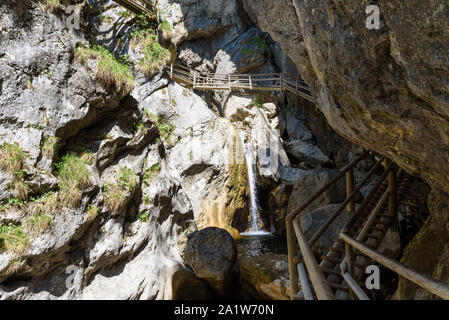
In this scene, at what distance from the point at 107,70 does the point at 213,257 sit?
5121 millimetres

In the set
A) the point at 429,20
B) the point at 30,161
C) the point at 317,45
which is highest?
the point at 317,45

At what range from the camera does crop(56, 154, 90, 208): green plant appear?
505 centimetres

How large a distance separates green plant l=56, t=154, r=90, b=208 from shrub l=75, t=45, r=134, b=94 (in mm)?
1891

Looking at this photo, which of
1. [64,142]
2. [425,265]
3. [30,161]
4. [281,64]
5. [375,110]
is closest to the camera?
[375,110]

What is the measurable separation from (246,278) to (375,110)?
18.2 feet

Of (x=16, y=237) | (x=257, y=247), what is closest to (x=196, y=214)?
(x=257, y=247)

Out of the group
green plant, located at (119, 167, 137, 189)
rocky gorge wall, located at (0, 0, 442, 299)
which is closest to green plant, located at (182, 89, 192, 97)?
rocky gorge wall, located at (0, 0, 442, 299)

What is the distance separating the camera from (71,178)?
206 inches

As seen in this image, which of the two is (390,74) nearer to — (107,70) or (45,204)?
(45,204)

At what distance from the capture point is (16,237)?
4223mm

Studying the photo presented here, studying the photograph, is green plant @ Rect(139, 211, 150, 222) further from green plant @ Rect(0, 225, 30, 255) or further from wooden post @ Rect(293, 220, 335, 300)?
wooden post @ Rect(293, 220, 335, 300)

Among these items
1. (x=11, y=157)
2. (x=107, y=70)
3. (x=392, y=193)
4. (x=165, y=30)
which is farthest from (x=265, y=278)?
(x=165, y=30)

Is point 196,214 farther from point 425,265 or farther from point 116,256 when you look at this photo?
point 425,265

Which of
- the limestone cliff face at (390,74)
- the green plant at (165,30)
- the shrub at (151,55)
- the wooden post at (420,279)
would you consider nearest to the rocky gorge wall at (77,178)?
the limestone cliff face at (390,74)
